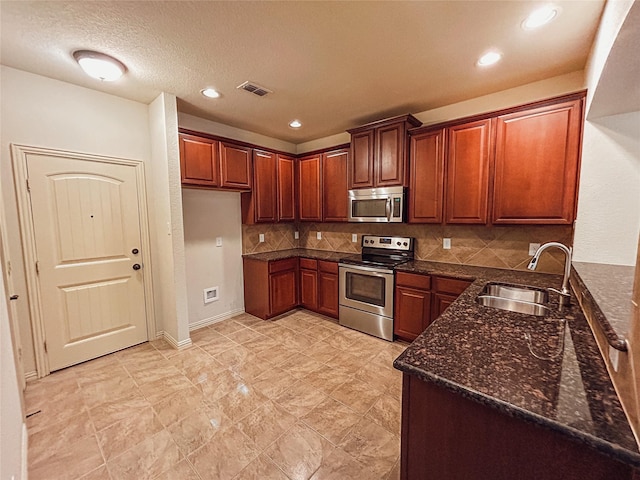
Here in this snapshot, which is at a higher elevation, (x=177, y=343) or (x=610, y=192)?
(x=610, y=192)

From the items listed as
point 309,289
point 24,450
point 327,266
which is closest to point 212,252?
point 309,289

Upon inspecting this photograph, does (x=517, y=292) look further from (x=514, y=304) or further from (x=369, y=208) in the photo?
(x=369, y=208)

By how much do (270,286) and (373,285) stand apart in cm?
135

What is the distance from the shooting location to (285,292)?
12.2 ft

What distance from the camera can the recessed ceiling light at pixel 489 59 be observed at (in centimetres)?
197

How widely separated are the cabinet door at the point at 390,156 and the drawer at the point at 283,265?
1.57m

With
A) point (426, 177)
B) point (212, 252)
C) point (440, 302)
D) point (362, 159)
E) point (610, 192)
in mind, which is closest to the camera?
point (610, 192)

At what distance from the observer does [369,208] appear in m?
3.23

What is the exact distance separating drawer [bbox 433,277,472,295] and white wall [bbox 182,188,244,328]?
2.62m

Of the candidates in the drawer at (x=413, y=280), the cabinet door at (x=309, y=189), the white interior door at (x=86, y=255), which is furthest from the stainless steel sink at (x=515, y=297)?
the white interior door at (x=86, y=255)

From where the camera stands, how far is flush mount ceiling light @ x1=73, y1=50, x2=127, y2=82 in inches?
74.6

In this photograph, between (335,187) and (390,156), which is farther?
(335,187)

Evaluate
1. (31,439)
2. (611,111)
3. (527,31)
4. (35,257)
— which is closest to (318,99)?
(527,31)

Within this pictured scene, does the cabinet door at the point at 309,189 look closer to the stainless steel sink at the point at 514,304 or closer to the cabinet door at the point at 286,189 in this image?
the cabinet door at the point at 286,189
